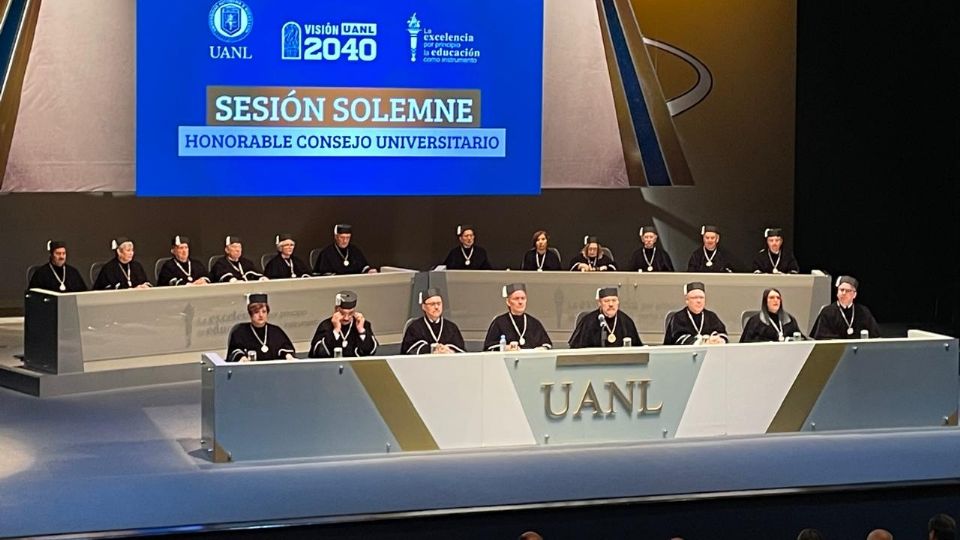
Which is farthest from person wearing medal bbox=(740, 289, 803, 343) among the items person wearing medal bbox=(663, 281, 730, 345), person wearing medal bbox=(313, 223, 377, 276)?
person wearing medal bbox=(313, 223, 377, 276)

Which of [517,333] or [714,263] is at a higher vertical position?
[714,263]

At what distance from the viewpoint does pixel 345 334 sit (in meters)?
10.1

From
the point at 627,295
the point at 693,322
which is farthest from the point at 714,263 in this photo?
the point at 693,322

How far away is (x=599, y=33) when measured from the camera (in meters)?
14.9

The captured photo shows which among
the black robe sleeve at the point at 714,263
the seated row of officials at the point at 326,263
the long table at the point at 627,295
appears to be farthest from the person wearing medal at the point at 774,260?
the long table at the point at 627,295

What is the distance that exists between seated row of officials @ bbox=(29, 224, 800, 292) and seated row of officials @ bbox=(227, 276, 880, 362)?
263 cm

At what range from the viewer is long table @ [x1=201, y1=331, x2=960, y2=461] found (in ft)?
28.8

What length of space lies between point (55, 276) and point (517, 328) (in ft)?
14.8

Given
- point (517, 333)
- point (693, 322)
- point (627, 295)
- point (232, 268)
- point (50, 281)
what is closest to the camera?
point (517, 333)

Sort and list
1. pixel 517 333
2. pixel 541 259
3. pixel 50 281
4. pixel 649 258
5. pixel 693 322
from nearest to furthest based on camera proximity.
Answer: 1. pixel 517 333
2. pixel 693 322
3. pixel 50 281
4. pixel 541 259
5. pixel 649 258

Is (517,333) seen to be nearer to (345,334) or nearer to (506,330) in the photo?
(506,330)

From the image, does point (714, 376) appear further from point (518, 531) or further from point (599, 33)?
point (599, 33)

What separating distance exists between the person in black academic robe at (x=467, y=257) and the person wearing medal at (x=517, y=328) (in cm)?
379

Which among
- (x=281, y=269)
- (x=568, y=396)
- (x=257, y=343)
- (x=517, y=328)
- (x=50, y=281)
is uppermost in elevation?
(x=281, y=269)
